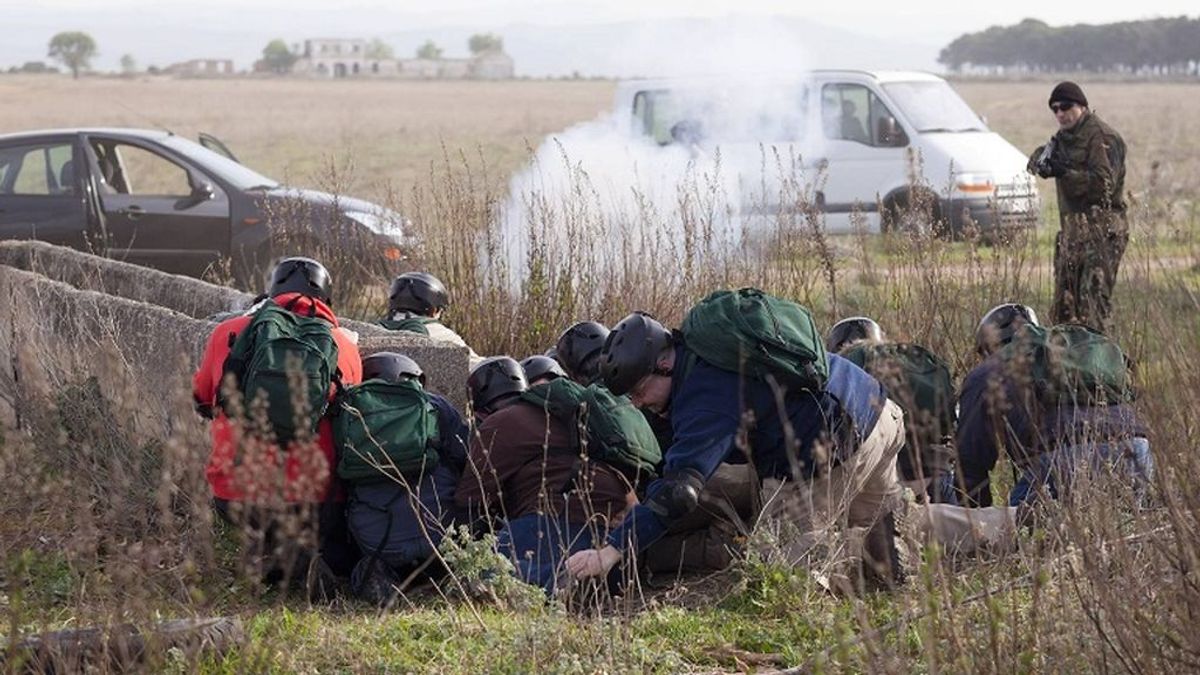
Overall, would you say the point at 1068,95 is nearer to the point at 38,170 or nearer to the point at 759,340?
the point at 759,340

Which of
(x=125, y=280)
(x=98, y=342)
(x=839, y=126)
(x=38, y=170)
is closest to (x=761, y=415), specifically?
(x=98, y=342)

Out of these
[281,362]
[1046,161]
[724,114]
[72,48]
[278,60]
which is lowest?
[281,362]

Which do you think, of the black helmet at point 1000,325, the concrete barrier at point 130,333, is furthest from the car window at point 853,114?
the black helmet at point 1000,325

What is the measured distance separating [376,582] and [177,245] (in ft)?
26.3

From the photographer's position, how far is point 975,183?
685 inches

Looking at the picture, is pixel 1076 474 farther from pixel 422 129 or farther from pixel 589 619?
pixel 422 129

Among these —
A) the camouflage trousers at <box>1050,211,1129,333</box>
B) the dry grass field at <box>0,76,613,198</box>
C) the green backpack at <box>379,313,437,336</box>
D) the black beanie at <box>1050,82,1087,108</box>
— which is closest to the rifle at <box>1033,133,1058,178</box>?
the black beanie at <box>1050,82,1087,108</box>

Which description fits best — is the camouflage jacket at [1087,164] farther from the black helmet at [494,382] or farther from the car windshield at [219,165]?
the car windshield at [219,165]

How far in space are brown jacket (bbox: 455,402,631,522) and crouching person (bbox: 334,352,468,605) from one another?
194 mm

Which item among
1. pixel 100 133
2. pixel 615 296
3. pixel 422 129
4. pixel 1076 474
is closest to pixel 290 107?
pixel 422 129

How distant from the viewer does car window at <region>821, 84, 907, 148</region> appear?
18344 mm

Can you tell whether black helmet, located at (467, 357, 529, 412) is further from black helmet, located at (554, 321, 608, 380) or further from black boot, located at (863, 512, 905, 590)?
black boot, located at (863, 512, 905, 590)

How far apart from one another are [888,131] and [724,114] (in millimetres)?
1789

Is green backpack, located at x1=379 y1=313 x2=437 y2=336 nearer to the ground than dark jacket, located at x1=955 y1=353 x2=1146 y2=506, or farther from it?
farther from it
